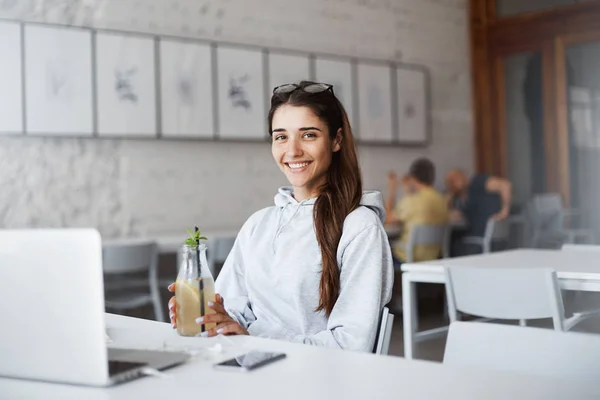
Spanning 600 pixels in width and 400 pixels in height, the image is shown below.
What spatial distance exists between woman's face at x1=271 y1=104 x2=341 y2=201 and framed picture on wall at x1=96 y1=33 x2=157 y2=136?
3511 mm

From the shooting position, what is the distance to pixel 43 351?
3.44 feet

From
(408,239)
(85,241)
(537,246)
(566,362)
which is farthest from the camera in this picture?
(537,246)

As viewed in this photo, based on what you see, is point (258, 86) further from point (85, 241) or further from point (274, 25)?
point (85, 241)

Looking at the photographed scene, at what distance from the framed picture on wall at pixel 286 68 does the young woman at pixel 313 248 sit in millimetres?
4090

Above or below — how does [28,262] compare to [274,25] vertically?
below

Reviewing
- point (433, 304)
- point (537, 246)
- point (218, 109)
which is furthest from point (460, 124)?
point (218, 109)

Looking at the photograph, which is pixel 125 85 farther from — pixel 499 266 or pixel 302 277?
pixel 302 277

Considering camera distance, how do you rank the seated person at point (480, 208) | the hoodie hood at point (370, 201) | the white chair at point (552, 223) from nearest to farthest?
1. the hoodie hood at point (370, 201)
2. the seated person at point (480, 208)
3. the white chair at point (552, 223)

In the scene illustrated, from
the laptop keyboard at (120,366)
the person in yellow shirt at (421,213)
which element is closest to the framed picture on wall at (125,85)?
the person in yellow shirt at (421,213)

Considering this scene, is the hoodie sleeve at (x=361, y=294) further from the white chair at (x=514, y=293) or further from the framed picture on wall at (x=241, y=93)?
the framed picture on wall at (x=241, y=93)

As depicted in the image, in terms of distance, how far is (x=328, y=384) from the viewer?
1.02m

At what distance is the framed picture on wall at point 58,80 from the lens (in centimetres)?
475

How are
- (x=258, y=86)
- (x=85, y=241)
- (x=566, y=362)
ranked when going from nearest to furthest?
1. (x=85, y=241)
2. (x=566, y=362)
3. (x=258, y=86)

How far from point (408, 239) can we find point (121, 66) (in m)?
2.30
